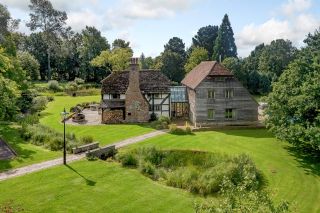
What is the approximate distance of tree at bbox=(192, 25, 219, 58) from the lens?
4161 inches

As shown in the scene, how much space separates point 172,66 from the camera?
3521 inches

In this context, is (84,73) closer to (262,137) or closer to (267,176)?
(262,137)

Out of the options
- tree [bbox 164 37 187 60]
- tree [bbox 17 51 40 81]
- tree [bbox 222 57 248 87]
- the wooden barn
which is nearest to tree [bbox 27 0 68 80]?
tree [bbox 17 51 40 81]

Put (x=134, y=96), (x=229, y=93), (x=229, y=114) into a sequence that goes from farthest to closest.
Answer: (x=134, y=96), (x=229, y=114), (x=229, y=93)

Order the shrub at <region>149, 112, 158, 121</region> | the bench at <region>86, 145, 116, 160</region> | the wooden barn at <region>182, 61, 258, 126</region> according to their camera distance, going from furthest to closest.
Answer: the shrub at <region>149, 112, 158, 121</region>
the wooden barn at <region>182, 61, 258, 126</region>
the bench at <region>86, 145, 116, 160</region>

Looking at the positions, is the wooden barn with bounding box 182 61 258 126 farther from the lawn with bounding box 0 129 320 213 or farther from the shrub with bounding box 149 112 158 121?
the lawn with bounding box 0 129 320 213

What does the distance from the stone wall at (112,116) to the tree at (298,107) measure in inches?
788

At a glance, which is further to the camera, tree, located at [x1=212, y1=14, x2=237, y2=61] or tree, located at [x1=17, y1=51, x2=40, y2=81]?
tree, located at [x1=212, y1=14, x2=237, y2=61]

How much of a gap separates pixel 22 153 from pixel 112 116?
17.6 m

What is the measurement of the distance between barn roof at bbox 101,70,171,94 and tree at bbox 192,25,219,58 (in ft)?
183

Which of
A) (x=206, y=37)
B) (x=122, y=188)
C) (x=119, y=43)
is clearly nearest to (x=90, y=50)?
(x=119, y=43)

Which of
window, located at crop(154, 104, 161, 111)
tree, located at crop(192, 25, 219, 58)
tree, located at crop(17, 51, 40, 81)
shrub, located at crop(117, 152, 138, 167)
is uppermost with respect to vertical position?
tree, located at crop(192, 25, 219, 58)

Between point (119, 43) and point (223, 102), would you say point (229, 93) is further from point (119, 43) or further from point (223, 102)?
point (119, 43)

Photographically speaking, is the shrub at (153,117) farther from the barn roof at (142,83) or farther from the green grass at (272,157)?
the green grass at (272,157)
